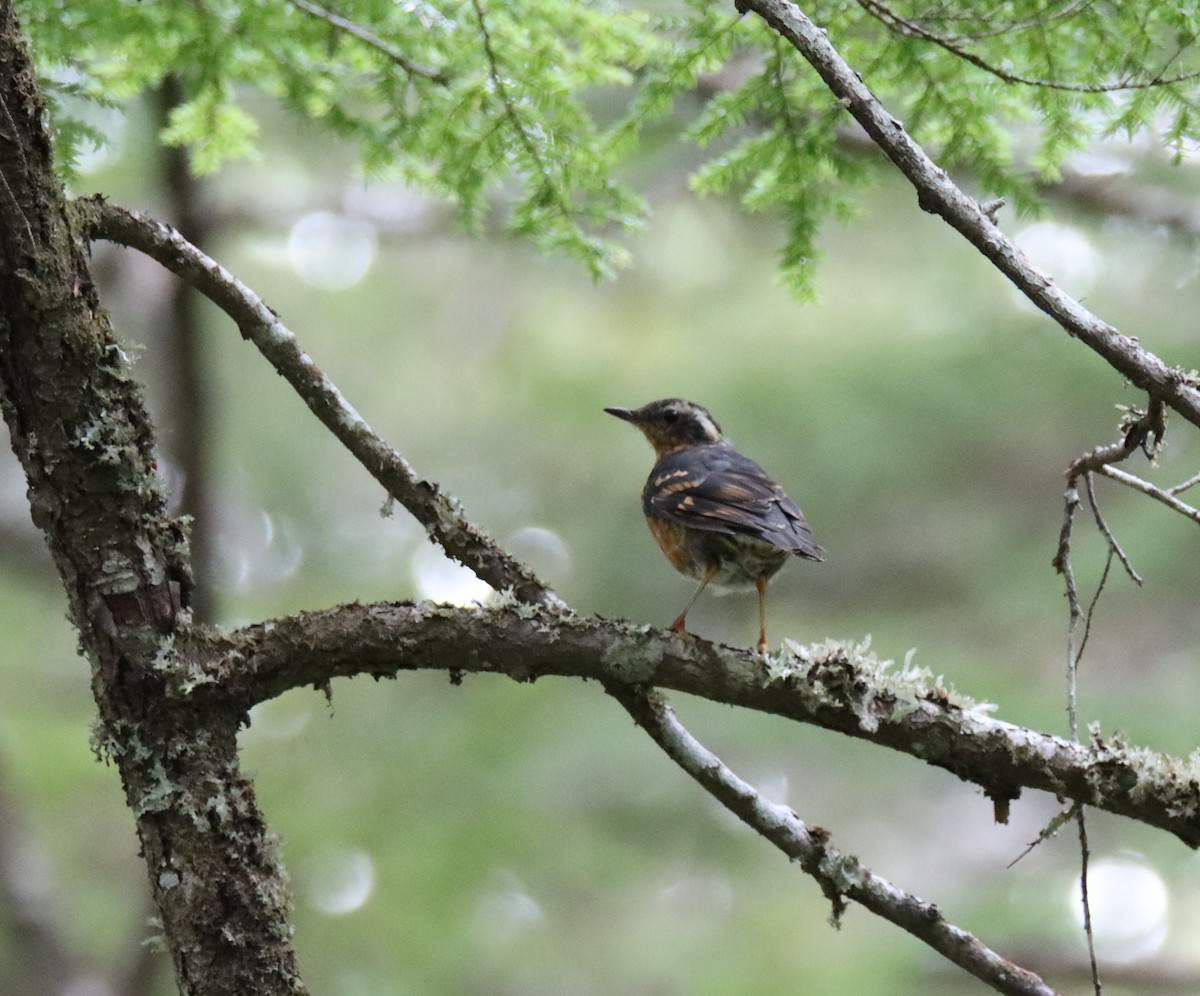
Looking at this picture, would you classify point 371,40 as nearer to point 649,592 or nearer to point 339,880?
point 339,880

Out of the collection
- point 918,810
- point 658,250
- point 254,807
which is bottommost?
point 254,807

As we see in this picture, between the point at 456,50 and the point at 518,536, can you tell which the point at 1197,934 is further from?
the point at 456,50

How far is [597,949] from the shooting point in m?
8.00

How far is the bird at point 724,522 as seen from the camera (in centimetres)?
399

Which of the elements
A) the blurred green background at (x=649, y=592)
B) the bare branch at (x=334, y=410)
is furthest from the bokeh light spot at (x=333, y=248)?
the bare branch at (x=334, y=410)

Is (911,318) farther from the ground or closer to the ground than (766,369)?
farther from the ground

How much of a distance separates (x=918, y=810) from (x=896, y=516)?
307 cm

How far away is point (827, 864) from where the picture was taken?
2.80 m

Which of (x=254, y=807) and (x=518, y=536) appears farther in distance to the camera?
(x=518, y=536)

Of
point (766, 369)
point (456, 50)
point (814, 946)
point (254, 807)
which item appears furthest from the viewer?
point (766, 369)

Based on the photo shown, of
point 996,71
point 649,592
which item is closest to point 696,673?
point 996,71

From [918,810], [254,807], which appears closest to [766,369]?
[918,810]

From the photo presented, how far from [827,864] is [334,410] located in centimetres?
161

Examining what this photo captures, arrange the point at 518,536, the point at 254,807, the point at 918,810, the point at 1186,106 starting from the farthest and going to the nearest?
the point at 918,810 < the point at 518,536 < the point at 1186,106 < the point at 254,807
